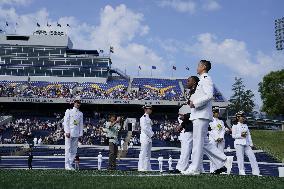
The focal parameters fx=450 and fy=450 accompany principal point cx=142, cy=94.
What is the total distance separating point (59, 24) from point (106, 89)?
23.7 metres

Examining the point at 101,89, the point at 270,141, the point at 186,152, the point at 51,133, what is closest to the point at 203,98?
the point at 186,152

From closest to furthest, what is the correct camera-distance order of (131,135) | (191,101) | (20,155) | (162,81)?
(191,101) → (20,155) → (131,135) → (162,81)

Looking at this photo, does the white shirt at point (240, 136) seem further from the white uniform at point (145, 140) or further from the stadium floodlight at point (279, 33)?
the stadium floodlight at point (279, 33)

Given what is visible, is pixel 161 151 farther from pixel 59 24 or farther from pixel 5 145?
pixel 59 24

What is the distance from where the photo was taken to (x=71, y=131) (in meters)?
12.7

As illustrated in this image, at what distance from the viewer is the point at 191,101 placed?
8102 millimetres

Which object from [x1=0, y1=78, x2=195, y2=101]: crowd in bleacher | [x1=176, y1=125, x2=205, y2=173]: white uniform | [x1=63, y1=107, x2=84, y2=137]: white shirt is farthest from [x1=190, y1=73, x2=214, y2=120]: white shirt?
[x1=0, y1=78, x2=195, y2=101]: crowd in bleacher

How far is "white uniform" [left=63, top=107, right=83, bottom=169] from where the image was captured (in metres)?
12.6

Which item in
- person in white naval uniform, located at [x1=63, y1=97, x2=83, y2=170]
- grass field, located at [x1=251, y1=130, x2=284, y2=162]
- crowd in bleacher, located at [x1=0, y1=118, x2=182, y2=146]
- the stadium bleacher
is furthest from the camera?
the stadium bleacher

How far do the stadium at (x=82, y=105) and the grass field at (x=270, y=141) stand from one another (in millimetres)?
855

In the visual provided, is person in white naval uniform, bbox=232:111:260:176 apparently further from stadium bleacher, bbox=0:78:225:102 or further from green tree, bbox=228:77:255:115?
green tree, bbox=228:77:255:115

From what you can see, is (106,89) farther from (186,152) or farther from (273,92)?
(186,152)

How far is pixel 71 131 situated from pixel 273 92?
65.9m

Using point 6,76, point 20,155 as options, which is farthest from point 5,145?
point 6,76
